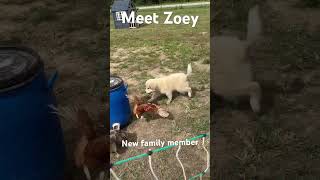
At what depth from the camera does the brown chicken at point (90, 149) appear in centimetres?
213

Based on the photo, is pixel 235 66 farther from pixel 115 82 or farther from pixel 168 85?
pixel 115 82

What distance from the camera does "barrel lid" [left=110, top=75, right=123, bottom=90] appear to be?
223 centimetres

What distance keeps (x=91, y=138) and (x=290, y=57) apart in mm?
1654

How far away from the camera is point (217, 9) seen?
242 centimetres

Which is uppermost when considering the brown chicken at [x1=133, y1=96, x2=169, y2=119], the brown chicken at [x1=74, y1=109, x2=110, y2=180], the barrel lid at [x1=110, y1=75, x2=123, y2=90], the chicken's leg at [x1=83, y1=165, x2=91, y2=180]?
the barrel lid at [x1=110, y1=75, x2=123, y2=90]

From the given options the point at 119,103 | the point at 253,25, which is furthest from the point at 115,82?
the point at 253,25

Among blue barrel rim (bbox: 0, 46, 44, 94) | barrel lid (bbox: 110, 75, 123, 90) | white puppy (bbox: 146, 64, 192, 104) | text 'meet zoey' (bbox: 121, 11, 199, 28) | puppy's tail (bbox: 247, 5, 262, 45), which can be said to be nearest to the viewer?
blue barrel rim (bbox: 0, 46, 44, 94)

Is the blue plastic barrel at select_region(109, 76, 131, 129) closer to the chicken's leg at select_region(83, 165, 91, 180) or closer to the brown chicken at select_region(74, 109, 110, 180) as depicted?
the brown chicken at select_region(74, 109, 110, 180)

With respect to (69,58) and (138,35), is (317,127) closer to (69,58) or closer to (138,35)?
(138,35)

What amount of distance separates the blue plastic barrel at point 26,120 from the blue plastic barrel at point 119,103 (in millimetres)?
311

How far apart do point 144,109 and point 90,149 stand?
1.39 feet

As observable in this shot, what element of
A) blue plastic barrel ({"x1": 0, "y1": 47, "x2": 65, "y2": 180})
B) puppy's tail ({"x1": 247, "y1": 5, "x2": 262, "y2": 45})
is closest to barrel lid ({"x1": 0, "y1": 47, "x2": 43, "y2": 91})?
blue plastic barrel ({"x1": 0, "y1": 47, "x2": 65, "y2": 180})

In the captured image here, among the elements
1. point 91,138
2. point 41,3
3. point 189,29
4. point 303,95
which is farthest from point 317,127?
point 41,3

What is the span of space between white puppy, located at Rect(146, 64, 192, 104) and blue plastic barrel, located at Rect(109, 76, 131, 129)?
0.48 feet
